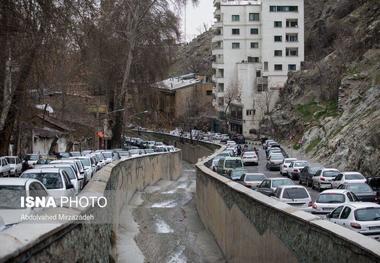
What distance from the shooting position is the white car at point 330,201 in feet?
77.8

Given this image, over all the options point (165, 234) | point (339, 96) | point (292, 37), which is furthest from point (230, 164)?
point (292, 37)

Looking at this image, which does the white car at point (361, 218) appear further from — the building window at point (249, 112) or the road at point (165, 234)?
the building window at point (249, 112)

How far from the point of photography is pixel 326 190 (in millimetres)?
26469

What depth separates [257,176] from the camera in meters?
37.6

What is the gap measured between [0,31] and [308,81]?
80.9m

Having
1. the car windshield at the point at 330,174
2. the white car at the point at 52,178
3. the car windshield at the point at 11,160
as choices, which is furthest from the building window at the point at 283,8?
the white car at the point at 52,178

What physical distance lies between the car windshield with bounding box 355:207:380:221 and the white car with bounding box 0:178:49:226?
8.47m

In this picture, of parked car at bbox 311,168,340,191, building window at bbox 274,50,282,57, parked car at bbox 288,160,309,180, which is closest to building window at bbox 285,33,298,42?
building window at bbox 274,50,282,57

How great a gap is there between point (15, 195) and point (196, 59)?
165 m

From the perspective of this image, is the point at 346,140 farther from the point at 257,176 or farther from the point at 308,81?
the point at 308,81

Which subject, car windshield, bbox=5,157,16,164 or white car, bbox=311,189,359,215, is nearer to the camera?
white car, bbox=311,189,359,215

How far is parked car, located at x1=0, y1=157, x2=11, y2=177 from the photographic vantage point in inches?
1602

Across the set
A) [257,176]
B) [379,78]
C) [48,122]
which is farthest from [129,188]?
[48,122]

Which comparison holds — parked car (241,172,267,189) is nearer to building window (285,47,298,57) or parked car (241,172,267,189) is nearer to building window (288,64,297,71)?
building window (288,64,297,71)
